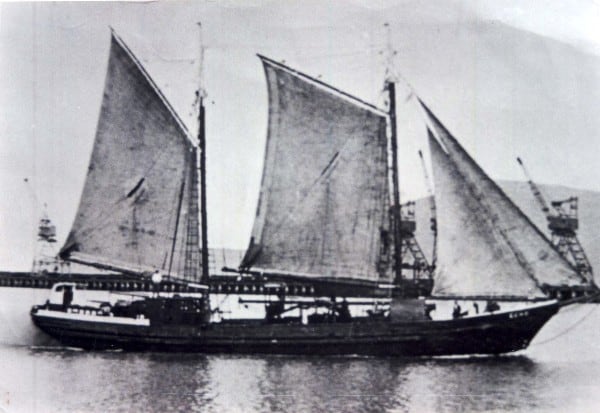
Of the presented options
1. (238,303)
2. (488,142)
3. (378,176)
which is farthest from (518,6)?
(238,303)

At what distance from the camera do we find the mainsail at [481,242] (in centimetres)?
1044

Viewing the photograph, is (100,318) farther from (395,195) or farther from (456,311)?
(456,311)

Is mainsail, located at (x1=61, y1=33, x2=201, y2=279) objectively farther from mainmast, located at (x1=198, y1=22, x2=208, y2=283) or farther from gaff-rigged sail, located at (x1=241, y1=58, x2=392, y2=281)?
gaff-rigged sail, located at (x1=241, y1=58, x2=392, y2=281)

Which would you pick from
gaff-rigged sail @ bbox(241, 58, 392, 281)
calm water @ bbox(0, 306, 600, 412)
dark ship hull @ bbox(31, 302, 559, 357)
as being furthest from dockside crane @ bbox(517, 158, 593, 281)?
gaff-rigged sail @ bbox(241, 58, 392, 281)

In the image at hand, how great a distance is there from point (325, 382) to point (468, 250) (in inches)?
88.2

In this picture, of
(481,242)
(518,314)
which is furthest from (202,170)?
(518,314)

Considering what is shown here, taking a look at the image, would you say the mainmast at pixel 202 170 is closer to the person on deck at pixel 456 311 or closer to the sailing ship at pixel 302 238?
the sailing ship at pixel 302 238

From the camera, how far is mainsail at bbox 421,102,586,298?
34.2 feet

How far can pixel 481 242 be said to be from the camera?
10.7 meters

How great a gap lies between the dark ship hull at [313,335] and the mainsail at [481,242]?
0.45 m

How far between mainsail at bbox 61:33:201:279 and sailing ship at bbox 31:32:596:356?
17 millimetres

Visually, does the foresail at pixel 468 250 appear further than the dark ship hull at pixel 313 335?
No

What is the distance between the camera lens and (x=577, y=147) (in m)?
9.74

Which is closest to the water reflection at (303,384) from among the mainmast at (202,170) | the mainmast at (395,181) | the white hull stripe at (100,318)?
the white hull stripe at (100,318)
